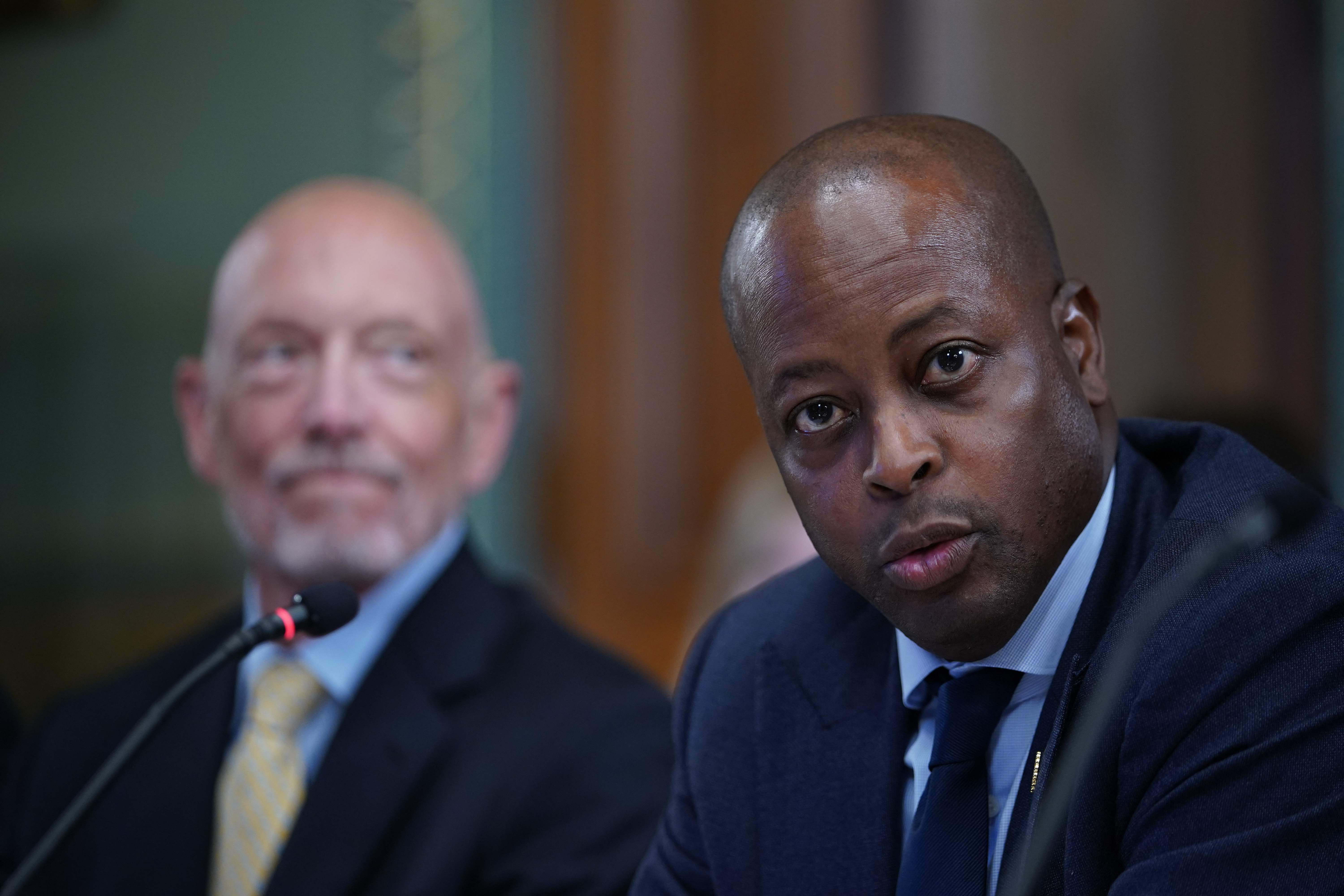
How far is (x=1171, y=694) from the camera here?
988mm

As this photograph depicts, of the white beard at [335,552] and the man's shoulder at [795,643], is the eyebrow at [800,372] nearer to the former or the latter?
the man's shoulder at [795,643]

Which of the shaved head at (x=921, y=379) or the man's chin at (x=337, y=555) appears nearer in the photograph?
the shaved head at (x=921, y=379)

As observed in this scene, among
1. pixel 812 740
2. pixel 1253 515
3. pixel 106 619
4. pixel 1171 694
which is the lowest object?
pixel 106 619

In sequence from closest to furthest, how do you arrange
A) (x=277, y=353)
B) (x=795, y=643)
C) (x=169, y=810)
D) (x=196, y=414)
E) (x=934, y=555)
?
1. (x=934, y=555)
2. (x=795, y=643)
3. (x=169, y=810)
4. (x=277, y=353)
5. (x=196, y=414)

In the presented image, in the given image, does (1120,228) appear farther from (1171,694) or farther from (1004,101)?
(1171,694)

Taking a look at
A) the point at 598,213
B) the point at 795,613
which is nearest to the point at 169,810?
the point at 795,613

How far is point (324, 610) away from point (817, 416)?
0.63 metres

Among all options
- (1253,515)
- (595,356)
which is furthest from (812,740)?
Answer: (595,356)

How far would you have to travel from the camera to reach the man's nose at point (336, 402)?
197 cm

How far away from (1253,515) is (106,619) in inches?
150

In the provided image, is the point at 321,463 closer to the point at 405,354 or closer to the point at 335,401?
the point at 335,401

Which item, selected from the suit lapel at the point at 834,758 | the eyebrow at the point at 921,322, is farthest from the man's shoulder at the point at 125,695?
the eyebrow at the point at 921,322

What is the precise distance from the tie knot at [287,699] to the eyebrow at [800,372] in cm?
105

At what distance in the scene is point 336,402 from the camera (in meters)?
1.97
